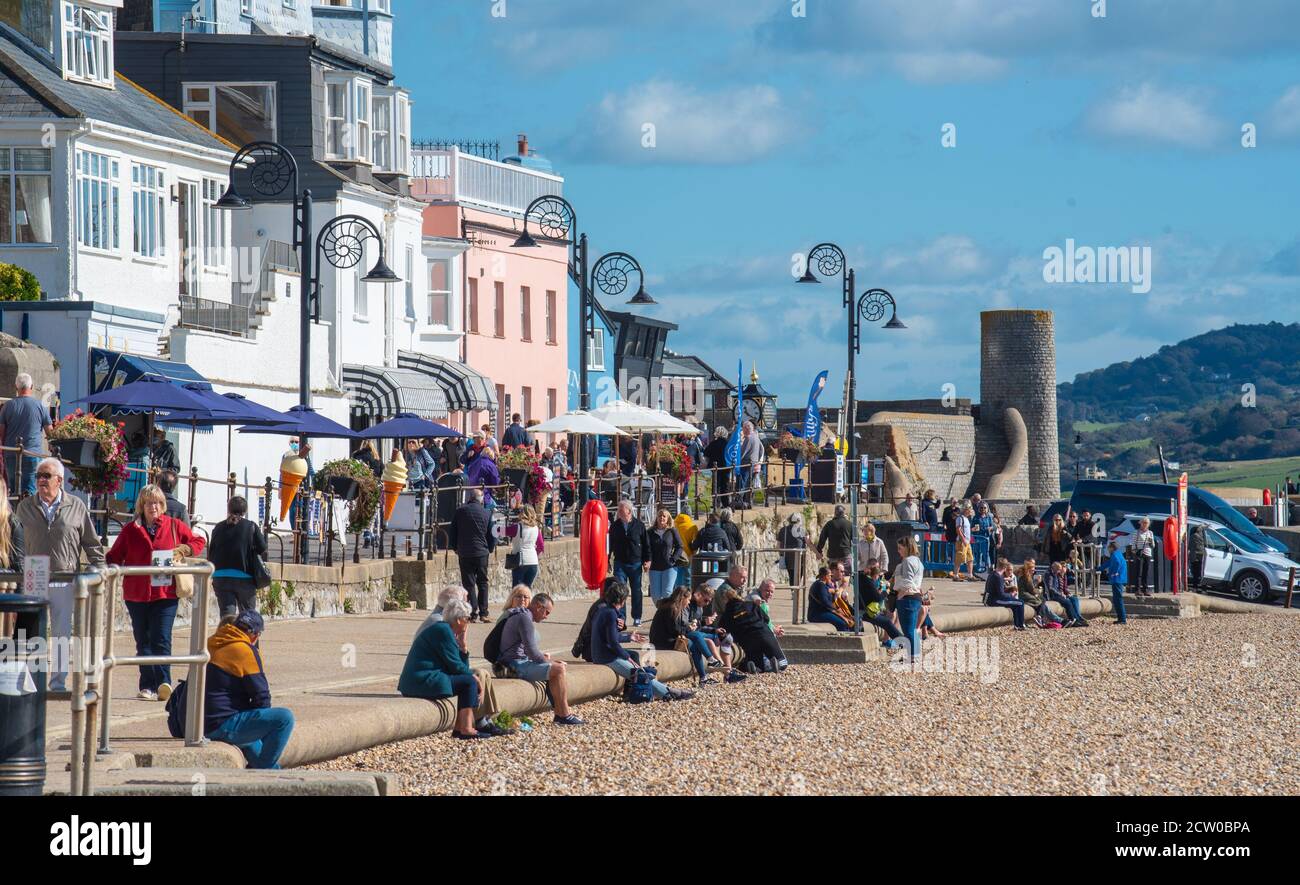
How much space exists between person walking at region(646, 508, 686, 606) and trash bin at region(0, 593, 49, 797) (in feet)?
48.7

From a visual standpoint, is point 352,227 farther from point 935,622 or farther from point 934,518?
point 935,622

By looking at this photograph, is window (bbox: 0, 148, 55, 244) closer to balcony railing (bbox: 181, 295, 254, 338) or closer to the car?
balcony railing (bbox: 181, 295, 254, 338)

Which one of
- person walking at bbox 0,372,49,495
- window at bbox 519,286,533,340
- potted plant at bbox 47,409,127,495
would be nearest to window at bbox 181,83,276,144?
window at bbox 519,286,533,340

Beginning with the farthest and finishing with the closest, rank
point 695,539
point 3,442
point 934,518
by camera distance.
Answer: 1. point 934,518
2. point 695,539
3. point 3,442

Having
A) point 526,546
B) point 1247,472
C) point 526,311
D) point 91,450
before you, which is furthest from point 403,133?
point 1247,472

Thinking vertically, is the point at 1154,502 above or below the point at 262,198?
below

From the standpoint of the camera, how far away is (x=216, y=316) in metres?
30.2

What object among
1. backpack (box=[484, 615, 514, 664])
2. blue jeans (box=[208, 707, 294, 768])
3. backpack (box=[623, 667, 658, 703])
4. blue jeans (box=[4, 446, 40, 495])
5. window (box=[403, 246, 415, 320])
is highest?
window (box=[403, 246, 415, 320])

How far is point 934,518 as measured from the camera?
129ft

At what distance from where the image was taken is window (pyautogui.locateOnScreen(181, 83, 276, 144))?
36.7m

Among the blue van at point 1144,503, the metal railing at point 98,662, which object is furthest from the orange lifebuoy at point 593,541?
the blue van at point 1144,503

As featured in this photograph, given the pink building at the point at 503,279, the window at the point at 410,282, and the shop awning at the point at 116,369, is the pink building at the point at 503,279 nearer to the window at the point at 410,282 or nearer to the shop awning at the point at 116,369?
the window at the point at 410,282
